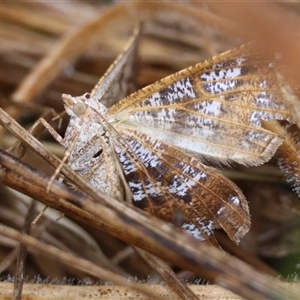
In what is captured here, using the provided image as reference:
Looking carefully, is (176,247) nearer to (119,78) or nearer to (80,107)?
(80,107)

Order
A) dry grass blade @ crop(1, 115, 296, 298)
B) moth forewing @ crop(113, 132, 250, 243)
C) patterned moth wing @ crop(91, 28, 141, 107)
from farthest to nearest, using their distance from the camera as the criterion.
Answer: patterned moth wing @ crop(91, 28, 141, 107), moth forewing @ crop(113, 132, 250, 243), dry grass blade @ crop(1, 115, 296, 298)

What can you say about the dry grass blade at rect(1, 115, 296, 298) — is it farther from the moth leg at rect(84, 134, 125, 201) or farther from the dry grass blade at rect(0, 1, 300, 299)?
the moth leg at rect(84, 134, 125, 201)

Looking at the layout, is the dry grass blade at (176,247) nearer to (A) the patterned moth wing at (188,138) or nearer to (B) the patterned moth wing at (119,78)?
(A) the patterned moth wing at (188,138)

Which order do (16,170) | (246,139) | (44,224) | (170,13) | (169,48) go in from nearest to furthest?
(16,170), (246,139), (44,224), (170,13), (169,48)

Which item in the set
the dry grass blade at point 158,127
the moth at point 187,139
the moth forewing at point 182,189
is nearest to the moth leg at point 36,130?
the dry grass blade at point 158,127

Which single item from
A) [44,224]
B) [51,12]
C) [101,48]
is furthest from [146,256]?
[51,12]

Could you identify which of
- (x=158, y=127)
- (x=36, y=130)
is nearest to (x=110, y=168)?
(x=158, y=127)

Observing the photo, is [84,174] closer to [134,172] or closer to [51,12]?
[134,172]

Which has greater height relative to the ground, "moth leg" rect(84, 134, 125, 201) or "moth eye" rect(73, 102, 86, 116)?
"moth eye" rect(73, 102, 86, 116)

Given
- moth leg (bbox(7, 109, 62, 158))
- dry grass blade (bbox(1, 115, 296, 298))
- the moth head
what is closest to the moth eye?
the moth head
